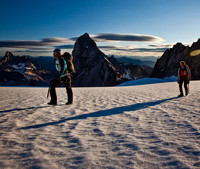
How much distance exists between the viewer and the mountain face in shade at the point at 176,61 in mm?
61897

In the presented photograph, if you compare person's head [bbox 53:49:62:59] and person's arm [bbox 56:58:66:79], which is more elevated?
person's head [bbox 53:49:62:59]

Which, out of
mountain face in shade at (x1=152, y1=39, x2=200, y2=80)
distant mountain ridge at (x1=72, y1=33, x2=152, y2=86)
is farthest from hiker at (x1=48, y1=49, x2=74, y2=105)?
distant mountain ridge at (x1=72, y1=33, x2=152, y2=86)

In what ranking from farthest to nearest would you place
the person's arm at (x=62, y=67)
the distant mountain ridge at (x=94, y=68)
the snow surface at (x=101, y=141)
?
the distant mountain ridge at (x=94, y=68)
the person's arm at (x=62, y=67)
the snow surface at (x=101, y=141)

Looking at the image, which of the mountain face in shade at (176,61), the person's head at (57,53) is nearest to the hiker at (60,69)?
the person's head at (57,53)

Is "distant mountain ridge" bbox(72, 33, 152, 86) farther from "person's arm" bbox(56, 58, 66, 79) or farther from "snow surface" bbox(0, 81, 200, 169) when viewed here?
"snow surface" bbox(0, 81, 200, 169)

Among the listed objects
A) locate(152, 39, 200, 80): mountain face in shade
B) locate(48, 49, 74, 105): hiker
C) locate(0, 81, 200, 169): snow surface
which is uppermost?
locate(152, 39, 200, 80): mountain face in shade

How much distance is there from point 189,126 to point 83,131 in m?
2.47

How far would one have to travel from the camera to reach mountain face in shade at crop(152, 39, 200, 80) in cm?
6190

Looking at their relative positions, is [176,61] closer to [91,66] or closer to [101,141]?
[91,66]

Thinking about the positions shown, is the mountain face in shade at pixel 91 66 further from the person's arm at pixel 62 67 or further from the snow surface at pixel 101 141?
Result: the snow surface at pixel 101 141

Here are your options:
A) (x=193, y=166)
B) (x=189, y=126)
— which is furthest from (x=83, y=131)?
(x=189, y=126)

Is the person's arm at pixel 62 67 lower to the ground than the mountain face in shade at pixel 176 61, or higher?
lower

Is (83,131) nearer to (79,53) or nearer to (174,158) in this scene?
(174,158)

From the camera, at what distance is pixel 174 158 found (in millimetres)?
2324
